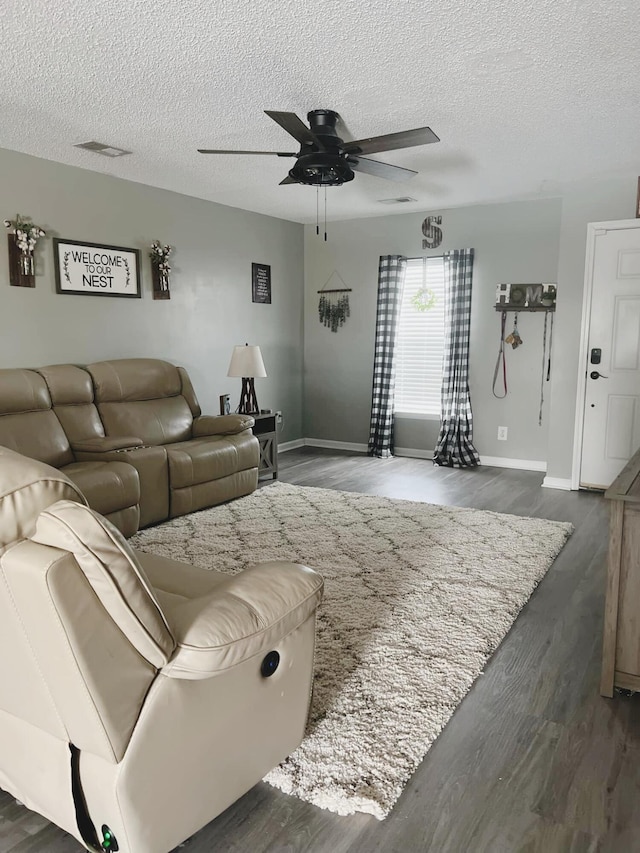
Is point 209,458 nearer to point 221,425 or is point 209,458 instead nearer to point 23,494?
point 221,425

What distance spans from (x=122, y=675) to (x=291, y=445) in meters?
6.03

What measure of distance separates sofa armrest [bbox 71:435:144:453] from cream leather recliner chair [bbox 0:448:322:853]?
257 cm

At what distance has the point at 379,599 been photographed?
3150mm

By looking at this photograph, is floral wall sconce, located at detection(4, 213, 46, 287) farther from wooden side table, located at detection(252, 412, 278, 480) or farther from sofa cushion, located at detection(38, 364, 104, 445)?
wooden side table, located at detection(252, 412, 278, 480)

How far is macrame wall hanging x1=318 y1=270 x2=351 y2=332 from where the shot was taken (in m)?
7.12

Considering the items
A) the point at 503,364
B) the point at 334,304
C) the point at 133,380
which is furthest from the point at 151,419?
the point at 503,364

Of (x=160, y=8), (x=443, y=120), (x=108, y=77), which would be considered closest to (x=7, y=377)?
(x=108, y=77)

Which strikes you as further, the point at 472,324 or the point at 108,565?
the point at 472,324

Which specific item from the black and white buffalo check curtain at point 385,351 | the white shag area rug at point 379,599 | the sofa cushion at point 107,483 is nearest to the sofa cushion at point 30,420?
the sofa cushion at point 107,483

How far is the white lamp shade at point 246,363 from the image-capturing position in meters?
5.71

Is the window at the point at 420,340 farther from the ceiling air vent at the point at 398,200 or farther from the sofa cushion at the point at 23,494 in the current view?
the sofa cushion at the point at 23,494

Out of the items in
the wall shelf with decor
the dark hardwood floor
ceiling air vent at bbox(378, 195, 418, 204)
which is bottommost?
the dark hardwood floor

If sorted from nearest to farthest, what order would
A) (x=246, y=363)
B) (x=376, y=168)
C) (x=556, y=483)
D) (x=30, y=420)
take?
1. (x=376, y=168)
2. (x=30, y=420)
3. (x=556, y=483)
4. (x=246, y=363)

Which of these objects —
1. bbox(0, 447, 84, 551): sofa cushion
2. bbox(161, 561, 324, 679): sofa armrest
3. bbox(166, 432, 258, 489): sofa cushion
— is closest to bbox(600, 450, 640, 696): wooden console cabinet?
bbox(161, 561, 324, 679): sofa armrest
